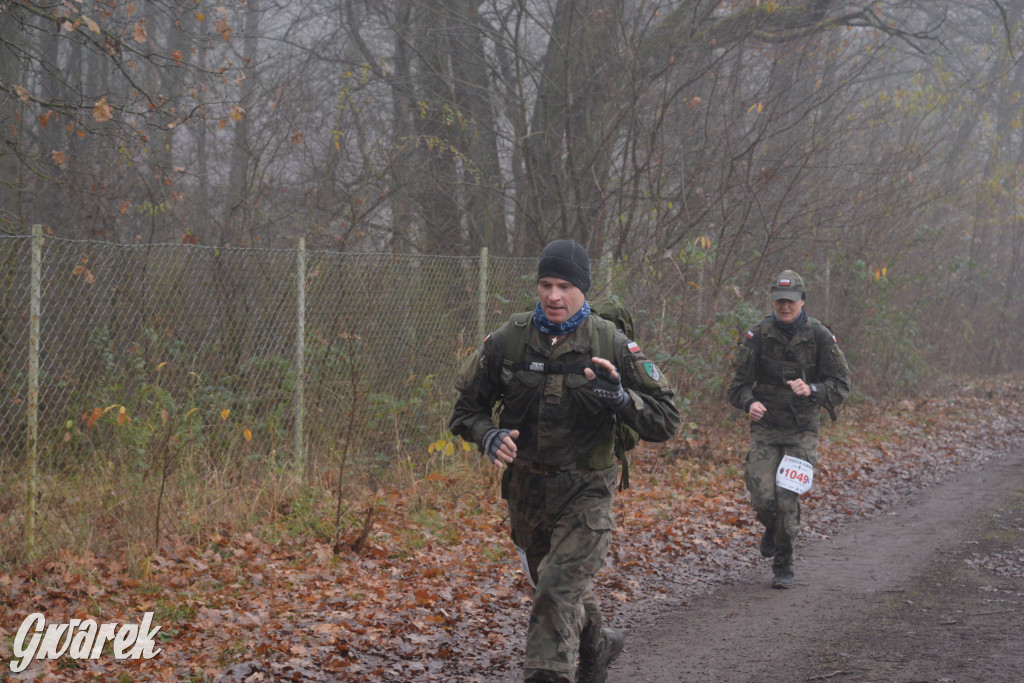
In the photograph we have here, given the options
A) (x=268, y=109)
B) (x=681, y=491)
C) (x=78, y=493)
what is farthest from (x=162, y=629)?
(x=268, y=109)

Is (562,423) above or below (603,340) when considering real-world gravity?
below

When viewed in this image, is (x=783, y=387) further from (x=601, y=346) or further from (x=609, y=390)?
(x=609, y=390)

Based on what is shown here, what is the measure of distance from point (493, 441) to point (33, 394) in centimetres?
349

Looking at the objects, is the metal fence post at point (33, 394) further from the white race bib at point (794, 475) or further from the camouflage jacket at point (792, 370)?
the white race bib at point (794, 475)

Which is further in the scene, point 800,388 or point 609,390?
point 800,388

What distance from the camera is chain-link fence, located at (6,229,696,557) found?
7.13 meters

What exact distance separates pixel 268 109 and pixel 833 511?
29.9ft

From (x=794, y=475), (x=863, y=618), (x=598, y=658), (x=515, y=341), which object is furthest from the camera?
(x=794, y=475)

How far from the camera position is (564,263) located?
4.35 m

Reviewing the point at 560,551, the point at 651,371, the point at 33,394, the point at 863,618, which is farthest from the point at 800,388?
the point at 33,394

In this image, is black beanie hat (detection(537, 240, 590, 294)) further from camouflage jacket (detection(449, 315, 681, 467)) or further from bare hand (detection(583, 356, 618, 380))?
bare hand (detection(583, 356, 618, 380))

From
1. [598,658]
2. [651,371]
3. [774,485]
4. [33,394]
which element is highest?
[651,371]

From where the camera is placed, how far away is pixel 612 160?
12.2m

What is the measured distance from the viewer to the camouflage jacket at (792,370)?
7324 millimetres
